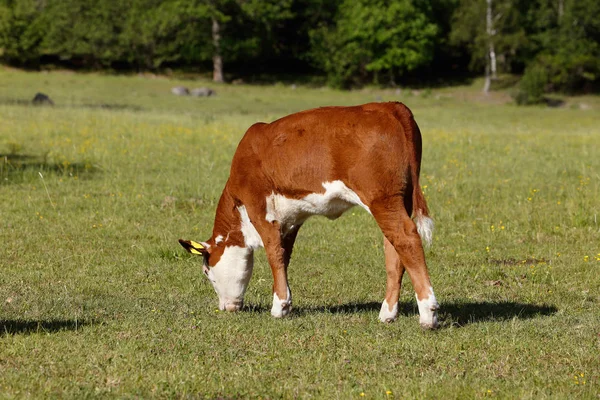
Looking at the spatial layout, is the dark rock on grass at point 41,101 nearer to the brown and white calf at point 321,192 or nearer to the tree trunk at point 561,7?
the brown and white calf at point 321,192

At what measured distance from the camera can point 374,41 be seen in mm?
70438

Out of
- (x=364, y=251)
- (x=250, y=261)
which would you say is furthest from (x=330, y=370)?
(x=364, y=251)

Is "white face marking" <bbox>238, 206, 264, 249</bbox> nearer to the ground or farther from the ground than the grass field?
farther from the ground

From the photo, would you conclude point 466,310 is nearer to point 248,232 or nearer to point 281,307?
point 281,307

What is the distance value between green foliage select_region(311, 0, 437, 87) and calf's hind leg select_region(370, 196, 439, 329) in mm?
60778

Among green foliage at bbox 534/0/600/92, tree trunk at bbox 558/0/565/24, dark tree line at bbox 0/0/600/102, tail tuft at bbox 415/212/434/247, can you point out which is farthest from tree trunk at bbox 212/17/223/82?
tail tuft at bbox 415/212/434/247

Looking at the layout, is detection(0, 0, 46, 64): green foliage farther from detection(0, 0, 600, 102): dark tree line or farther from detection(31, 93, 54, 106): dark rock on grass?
detection(31, 93, 54, 106): dark rock on grass

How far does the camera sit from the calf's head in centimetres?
887

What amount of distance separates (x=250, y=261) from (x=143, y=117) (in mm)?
22346

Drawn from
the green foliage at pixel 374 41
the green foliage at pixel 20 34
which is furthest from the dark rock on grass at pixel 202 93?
the green foliage at pixel 20 34

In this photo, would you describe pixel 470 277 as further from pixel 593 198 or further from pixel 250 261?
pixel 593 198

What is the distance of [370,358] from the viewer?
275 inches

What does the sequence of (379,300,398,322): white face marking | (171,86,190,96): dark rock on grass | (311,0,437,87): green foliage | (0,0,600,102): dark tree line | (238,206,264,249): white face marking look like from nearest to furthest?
(379,300,398,322): white face marking → (238,206,264,249): white face marking → (171,86,190,96): dark rock on grass → (0,0,600,102): dark tree line → (311,0,437,87): green foliage

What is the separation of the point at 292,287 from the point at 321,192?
2.49m
